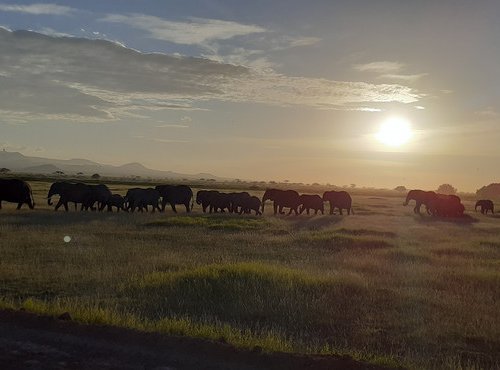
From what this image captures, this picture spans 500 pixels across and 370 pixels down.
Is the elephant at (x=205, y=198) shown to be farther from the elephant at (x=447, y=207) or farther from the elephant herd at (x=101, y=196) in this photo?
the elephant at (x=447, y=207)

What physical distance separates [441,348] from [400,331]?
1104mm

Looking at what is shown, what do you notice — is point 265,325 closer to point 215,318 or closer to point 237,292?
point 215,318

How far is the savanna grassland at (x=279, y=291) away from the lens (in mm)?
10078

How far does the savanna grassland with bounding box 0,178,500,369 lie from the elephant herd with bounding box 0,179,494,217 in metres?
15.3

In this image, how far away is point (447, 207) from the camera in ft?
171

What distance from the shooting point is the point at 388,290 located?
1440cm

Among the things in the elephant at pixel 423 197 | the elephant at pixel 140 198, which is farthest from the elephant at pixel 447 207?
the elephant at pixel 140 198

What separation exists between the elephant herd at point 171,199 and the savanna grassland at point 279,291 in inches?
604

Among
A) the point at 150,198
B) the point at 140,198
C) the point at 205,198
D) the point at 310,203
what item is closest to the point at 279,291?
the point at 140,198

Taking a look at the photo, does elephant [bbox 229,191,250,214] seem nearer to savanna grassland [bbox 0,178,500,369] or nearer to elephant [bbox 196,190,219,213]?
elephant [bbox 196,190,219,213]

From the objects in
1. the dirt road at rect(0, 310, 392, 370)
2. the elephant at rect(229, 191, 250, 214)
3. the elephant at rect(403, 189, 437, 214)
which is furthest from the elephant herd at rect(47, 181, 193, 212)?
the dirt road at rect(0, 310, 392, 370)

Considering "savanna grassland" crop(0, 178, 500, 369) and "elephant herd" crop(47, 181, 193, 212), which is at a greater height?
"elephant herd" crop(47, 181, 193, 212)

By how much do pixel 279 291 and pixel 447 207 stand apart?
4182cm

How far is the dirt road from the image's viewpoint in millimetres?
7570
